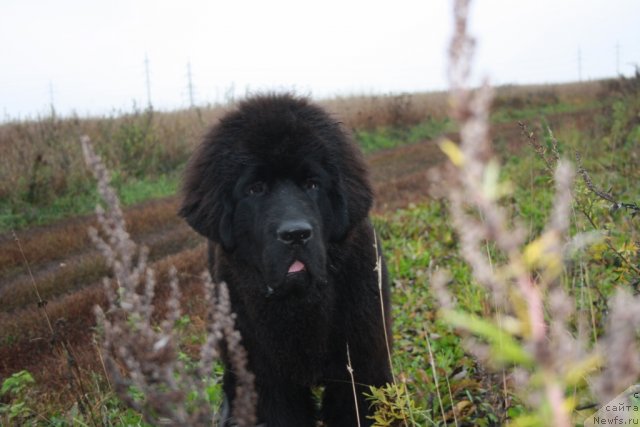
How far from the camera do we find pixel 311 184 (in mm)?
2998

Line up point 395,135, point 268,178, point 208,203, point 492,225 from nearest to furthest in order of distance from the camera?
1. point 492,225
2. point 268,178
3. point 208,203
4. point 395,135

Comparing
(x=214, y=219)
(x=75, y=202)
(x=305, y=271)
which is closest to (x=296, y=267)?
(x=305, y=271)

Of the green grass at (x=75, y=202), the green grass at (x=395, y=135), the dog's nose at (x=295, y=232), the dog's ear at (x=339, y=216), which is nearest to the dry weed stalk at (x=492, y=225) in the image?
the dog's nose at (x=295, y=232)

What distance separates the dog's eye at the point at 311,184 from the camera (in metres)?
2.98

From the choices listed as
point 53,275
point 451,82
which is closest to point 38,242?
point 53,275

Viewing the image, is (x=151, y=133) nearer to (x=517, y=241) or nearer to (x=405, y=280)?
(x=405, y=280)

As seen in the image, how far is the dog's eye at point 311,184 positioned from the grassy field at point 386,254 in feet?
2.59

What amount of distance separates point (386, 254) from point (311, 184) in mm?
3125

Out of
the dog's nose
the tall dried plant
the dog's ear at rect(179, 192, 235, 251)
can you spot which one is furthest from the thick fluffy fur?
the tall dried plant

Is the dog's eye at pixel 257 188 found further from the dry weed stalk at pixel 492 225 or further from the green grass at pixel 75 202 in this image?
the green grass at pixel 75 202

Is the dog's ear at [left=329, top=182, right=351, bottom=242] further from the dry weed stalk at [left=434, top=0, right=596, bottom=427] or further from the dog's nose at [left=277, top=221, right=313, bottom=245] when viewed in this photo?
the dry weed stalk at [left=434, top=0, right=596, bottom=427]

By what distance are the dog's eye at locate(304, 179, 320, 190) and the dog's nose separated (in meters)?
0.50

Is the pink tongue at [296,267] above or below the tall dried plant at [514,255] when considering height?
below

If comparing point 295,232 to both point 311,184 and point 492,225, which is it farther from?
point 492,225
